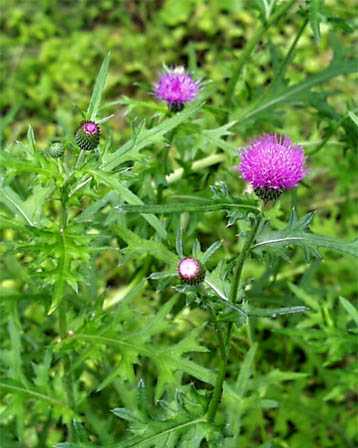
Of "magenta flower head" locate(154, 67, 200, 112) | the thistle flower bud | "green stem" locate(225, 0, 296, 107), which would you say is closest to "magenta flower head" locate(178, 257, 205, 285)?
the thistle flower bud

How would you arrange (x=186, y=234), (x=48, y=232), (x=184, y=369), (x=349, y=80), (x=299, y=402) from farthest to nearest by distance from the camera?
(x=349, y=80) → (x=299, y=402) → (x=186, y=234) → (x=184, y=369) → (x=48, y=232)

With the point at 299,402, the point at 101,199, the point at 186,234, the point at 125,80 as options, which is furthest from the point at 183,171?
the point at 125,80

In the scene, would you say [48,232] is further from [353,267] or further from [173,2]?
[173,2]

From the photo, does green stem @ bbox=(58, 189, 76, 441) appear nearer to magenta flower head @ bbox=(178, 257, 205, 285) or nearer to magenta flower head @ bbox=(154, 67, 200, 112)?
magenta flower head @ bbox=(178, 257, 205, 285)

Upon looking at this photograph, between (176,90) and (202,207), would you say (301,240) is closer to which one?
(202,207)

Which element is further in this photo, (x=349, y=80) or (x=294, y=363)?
(x=349, y=80)

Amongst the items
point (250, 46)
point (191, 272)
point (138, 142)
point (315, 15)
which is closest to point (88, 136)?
point (138, 142)

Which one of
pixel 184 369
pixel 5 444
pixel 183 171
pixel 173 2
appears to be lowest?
pixel 5 444
